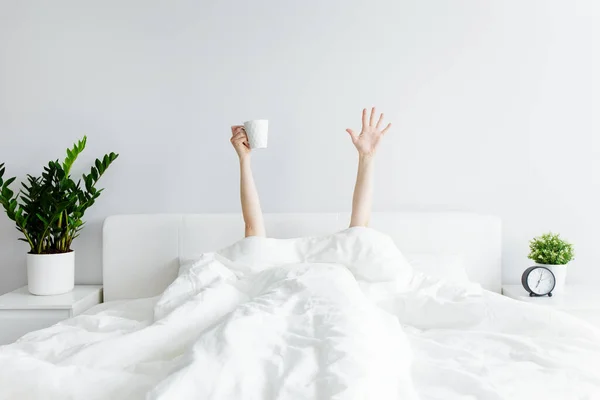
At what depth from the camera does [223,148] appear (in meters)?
2.92

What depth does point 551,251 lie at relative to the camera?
8.71ft

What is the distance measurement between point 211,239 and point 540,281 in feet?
5.06

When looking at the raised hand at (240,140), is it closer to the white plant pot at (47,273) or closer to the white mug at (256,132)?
the white mug at (256,132)

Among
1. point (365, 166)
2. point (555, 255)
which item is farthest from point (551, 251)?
point (365, 166)

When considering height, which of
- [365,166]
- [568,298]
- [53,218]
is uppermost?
[365,166]

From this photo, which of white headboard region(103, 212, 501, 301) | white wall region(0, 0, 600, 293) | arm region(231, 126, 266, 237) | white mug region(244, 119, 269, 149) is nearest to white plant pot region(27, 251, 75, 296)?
white headboard region(103, 212, 501, 301)

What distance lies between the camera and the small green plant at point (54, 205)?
2.57 metres

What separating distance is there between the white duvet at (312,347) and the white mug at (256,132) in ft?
2.03

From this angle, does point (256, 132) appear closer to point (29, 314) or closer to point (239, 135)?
point (239, 135)

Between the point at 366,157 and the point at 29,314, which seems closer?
the point at 29,314

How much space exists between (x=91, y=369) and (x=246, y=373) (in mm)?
350

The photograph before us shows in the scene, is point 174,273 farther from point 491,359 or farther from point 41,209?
point 491,359

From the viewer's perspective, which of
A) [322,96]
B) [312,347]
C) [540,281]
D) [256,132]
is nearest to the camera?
[312,347]

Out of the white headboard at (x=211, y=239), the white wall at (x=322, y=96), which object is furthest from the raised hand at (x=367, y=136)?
the white headboard at (x=211, y=239)
